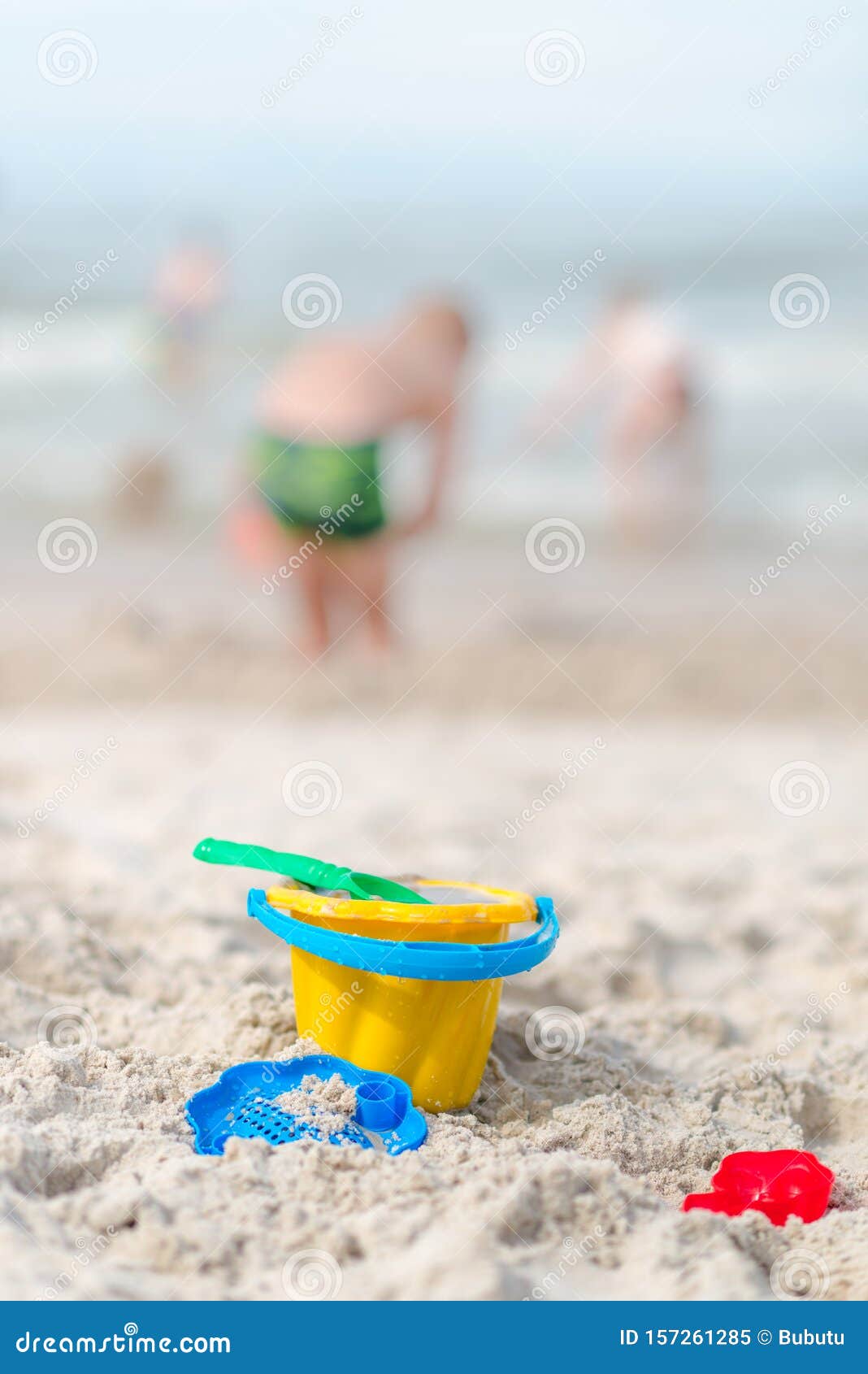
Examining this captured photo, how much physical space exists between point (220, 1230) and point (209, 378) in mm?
11252

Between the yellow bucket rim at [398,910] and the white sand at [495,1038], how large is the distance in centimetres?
25

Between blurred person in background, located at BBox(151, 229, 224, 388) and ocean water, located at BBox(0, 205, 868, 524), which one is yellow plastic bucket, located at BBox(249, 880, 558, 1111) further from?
blurred person in background, located at BBox(151, 229, 224, 388)

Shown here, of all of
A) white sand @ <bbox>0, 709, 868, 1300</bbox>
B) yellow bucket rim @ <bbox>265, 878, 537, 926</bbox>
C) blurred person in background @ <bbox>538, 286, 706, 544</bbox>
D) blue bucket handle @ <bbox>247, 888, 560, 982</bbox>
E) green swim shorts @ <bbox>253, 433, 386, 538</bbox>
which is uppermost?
blurred person in background @ <bbox>538, 286, 706, 544</bbox>

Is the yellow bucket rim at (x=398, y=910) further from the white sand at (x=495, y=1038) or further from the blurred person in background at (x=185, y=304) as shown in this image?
the blurred person in background at (x=185, y=304)

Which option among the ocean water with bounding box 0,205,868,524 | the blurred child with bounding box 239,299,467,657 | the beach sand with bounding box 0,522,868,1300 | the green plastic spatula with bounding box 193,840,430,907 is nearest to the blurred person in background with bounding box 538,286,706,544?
the ocean water with bounding box 0,205,868,524

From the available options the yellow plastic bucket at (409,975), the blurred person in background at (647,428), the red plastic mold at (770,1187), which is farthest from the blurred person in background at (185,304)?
the red plastic mold at (770,1187)

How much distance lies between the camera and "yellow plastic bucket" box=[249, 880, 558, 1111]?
1.53 metres

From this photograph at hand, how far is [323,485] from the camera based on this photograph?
4641 mm

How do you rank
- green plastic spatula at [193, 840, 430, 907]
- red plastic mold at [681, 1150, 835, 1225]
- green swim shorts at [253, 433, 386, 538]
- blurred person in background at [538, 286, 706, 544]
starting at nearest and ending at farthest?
red plastic mold at [681, 1150, 835, 1225] → green plastic spatula at [193, 840, 430, 907] → green swim shorts at [253, 433, 386, 538] → blurred person in background at [538, 286, 706, 544]

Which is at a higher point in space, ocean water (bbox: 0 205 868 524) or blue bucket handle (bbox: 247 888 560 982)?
ocean water (bbox: 0 205 868 524)

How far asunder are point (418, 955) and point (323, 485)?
333cm

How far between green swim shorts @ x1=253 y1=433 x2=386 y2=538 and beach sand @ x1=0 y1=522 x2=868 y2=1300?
54cm

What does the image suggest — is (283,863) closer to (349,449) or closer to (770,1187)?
(770,1187)

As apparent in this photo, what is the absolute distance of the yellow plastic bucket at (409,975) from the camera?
1.53m
